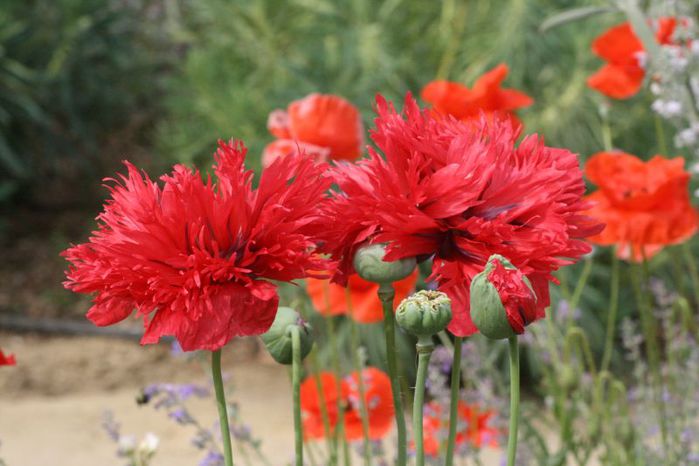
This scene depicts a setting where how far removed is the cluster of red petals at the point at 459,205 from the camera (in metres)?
0.65

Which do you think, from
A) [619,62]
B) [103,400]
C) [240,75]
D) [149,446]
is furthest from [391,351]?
[240,75]

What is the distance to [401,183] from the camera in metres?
0.67

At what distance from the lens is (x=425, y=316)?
617mm

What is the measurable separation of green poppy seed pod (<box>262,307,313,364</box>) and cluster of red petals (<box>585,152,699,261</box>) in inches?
25.5

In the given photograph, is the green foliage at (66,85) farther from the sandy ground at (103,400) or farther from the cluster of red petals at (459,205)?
the cluster of red petals at (459,205)

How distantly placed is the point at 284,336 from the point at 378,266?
0.32 ft

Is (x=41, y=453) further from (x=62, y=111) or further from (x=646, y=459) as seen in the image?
(x=62, y=111)

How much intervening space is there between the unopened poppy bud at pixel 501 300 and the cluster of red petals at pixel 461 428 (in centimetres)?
66

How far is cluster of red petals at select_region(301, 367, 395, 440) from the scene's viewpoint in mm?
1409

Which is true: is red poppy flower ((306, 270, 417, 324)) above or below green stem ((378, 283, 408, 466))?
above

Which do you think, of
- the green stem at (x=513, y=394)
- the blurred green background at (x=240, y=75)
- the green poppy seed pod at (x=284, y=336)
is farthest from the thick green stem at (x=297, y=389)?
the blurred green background at (x=240, y=75)

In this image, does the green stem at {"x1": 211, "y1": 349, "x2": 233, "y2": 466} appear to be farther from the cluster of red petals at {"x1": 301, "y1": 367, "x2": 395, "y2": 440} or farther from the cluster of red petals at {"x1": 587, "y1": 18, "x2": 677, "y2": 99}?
the cluster of red petals at {"x1": 587, "y1": 18, "x2": 677, "y2": 99}

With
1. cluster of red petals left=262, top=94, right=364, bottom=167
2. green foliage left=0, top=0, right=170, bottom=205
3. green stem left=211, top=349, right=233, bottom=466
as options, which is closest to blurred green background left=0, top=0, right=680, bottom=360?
green foliage left=0, top=0, right=170, bottom=205

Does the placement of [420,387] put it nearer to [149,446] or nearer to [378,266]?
[378,266]
